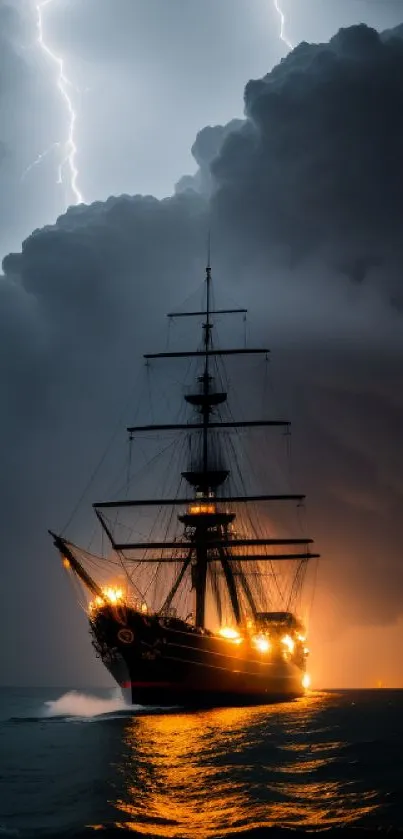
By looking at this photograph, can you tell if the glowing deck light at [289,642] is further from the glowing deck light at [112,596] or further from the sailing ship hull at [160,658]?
the glowing deck light at [112,596]

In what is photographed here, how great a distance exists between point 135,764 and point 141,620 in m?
25.9

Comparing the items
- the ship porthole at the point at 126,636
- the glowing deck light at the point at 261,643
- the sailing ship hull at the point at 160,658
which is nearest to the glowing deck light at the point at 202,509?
the glowing deck light at the point at 261,643

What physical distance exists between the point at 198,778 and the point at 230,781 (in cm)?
119

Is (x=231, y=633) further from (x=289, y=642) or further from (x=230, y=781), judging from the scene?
(x=230, y=781)

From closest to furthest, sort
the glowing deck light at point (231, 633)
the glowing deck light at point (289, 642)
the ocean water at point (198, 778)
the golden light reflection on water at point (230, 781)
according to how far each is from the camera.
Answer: the ocean water at point (198, 778) < the golden light reflection on water at point (230, 781) < the glowing deck light at point (231, 633) < the glowing deck light at point (289, 642)

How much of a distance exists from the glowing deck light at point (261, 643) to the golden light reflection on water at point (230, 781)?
24096 millimetres

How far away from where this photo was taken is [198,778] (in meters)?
27.3

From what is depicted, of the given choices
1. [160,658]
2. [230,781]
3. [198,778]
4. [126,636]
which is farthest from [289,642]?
[230,781]

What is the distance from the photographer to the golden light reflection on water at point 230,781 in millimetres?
20438

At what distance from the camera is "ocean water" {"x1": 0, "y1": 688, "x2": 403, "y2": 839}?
20.2 metres

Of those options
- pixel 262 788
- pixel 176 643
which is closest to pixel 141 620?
pixel 176 643

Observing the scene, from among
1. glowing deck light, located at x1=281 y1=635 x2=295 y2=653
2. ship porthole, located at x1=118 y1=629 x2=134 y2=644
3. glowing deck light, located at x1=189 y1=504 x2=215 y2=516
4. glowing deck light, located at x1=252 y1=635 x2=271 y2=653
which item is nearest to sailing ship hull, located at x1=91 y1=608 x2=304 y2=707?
ship porthole, located at x1=118 y1=629 x2=134 y2=644

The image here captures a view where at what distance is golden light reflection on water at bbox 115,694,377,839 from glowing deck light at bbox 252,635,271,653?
24.1 metres

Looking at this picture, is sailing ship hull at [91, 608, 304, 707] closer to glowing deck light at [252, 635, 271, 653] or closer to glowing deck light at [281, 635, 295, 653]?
glowing deck light at [252, 635, 271, 653]
